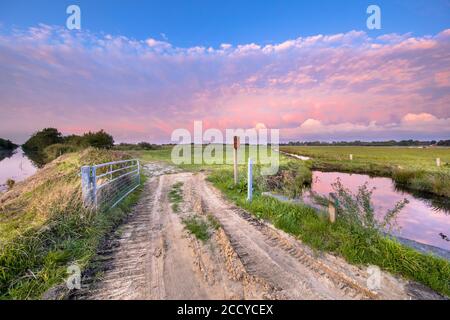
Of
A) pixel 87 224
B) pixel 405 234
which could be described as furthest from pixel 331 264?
pixel 405 234

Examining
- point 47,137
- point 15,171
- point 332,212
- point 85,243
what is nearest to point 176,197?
point 85,243

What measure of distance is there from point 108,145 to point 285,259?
44.8 meters

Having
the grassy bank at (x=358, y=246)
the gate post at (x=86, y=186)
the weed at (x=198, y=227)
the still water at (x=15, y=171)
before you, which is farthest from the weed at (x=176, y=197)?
the still water at (x=15, y=171)

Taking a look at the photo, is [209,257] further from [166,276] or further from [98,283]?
[98,283]

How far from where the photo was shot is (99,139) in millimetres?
39250

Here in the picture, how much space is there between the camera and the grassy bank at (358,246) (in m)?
3.14

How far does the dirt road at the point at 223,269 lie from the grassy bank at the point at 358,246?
25 centimetres

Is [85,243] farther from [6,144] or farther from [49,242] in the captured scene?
[6,144]

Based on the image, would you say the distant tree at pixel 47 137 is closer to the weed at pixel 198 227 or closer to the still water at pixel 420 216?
the weed at pixel 198 227

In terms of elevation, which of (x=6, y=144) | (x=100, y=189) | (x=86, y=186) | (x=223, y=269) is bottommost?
(x=223, y=269)

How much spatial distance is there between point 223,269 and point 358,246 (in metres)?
2.53

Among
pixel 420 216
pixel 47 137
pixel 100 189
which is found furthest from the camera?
pixel 47 137

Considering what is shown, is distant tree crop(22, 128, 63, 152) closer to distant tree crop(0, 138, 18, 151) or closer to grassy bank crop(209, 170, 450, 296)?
distant tree crop(0, 138, 18, 151)

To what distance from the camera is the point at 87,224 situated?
459 centimetres
